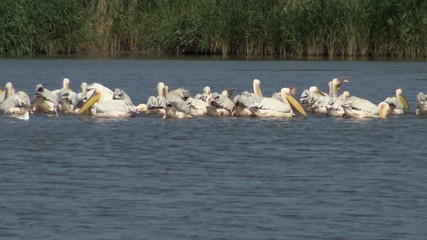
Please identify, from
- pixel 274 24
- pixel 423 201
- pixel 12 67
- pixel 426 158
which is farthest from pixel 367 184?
pixel 274 24

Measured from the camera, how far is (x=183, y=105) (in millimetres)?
15352

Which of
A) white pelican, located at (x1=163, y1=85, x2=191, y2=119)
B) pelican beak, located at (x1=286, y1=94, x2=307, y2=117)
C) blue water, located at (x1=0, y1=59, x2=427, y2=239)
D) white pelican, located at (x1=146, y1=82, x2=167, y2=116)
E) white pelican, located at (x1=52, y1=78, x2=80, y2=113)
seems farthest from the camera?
white pelican, located at (x1=52, y1=78, x2=80, y2=113)

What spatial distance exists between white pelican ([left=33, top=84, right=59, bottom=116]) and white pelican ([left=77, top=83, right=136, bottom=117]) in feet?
0.99

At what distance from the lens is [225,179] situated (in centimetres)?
Result: 1005

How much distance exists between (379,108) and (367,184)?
5621 mm

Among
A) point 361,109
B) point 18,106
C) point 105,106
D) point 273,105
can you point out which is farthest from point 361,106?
point 18,106

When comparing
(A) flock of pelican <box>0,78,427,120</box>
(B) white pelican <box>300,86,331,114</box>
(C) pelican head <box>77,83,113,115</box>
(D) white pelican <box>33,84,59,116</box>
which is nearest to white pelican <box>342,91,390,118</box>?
(A) flock of pelican <box>0,78,427,120</box>

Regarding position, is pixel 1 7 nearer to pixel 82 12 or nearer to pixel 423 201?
pixel 82 12

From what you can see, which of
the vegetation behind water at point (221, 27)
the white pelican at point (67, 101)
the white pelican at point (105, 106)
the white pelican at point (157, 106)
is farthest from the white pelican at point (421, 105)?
the vegetation behind water at point (221, 27)

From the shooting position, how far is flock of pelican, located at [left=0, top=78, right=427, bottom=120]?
15195 mm

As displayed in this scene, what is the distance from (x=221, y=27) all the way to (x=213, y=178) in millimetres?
19126

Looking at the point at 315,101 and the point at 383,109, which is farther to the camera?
the point at 315,101

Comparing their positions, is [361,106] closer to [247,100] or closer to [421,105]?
[421,105]

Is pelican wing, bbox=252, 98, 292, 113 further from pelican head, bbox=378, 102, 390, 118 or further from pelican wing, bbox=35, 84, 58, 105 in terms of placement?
pelican wing, bbox=35, 84, 58, 105
